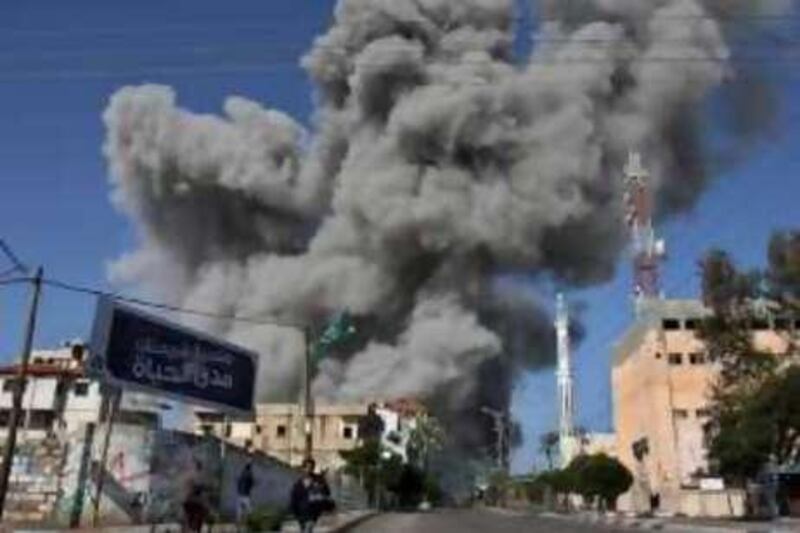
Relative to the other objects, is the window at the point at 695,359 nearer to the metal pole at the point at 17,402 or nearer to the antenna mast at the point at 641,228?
the antenna mast at the point at 641,228

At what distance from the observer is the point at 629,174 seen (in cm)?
8238

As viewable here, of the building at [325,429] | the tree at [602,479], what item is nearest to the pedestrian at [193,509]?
the building at [325,429]

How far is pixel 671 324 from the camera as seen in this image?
100750mm

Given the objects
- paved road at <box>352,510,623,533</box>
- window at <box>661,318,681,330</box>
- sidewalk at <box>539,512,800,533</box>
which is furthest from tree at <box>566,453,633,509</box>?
paved road at <box>352,510,623,533</box>

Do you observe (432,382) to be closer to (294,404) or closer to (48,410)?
(294,404)

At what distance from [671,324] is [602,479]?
2010 centimetres

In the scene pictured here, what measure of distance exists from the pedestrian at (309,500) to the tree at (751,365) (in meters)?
28.9

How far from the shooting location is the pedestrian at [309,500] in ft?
68.5

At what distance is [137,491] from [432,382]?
58342mm

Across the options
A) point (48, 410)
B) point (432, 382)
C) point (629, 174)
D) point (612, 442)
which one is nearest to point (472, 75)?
point (629, 174)

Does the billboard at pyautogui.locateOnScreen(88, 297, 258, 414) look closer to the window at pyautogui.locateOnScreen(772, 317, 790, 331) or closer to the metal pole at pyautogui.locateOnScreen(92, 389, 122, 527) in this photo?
the metal pole at pyautogui.locateOnScreen(92, 389, 122, 527)

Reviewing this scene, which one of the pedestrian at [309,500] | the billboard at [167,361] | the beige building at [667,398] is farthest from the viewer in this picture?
the beige building at [667,398]

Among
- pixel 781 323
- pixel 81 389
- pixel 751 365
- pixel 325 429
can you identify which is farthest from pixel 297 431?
pixel 781 323

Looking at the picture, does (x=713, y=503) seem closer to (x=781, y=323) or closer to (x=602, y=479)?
(x=602, y=479)
